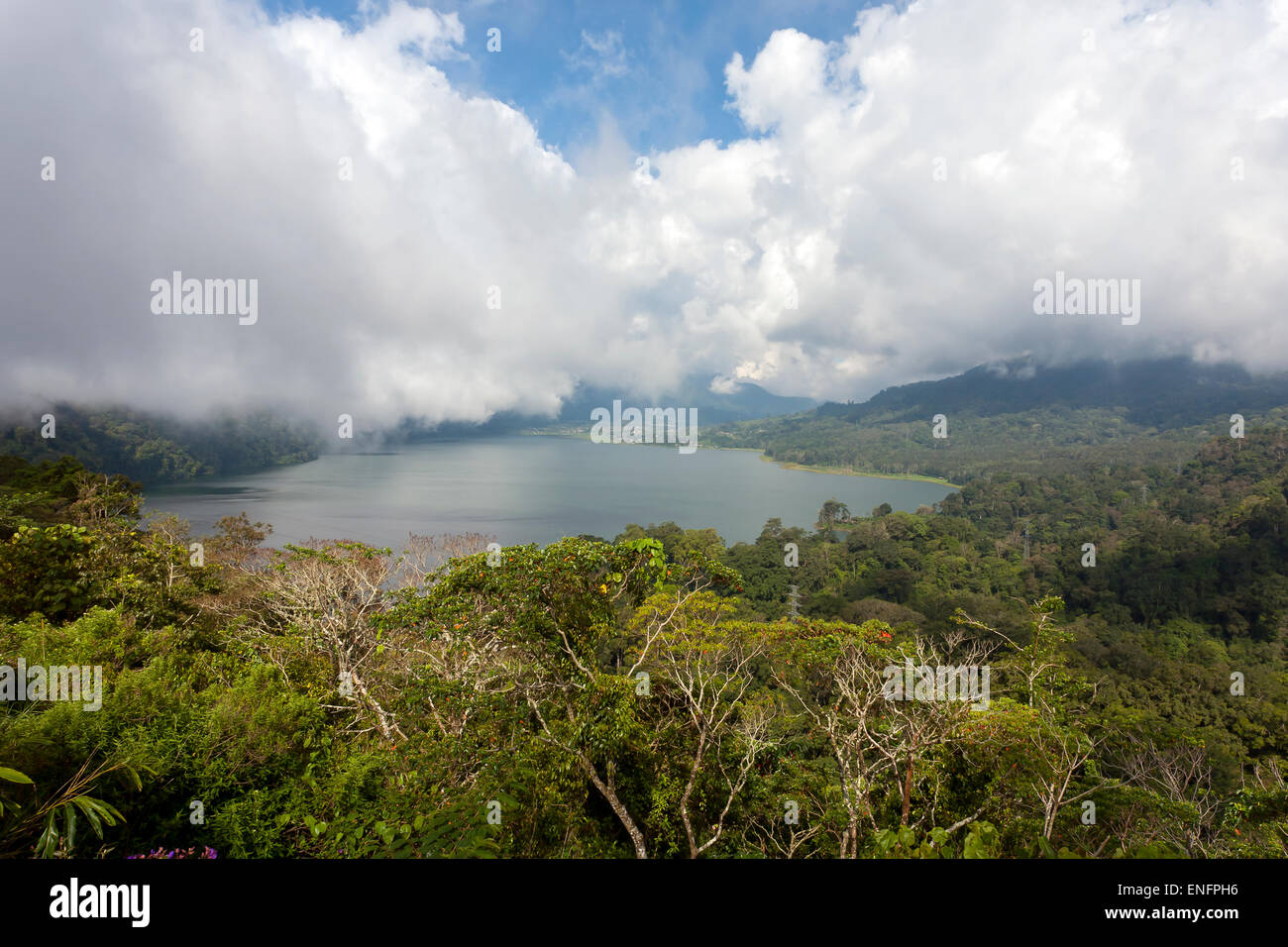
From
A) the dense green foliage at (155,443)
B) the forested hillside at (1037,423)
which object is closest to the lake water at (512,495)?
the dense green foliage at (155,443)

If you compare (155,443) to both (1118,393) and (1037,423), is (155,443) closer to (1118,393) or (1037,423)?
(1037,423)

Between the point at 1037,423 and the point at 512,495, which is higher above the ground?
the point at 1037,423

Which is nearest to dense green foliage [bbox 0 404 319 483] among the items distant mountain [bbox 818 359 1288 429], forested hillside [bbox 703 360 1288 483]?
forested hillside [bbox 703 360 1288 483]

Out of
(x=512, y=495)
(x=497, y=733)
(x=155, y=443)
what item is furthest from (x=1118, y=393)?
(x=155, y=443)

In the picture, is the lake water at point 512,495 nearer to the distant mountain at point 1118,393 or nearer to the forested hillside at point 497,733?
the forested hillside at point 497,733

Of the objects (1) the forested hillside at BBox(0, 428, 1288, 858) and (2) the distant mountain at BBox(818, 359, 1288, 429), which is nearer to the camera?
(1) the forested hillside at BBox(0, 428, 1288, 858)

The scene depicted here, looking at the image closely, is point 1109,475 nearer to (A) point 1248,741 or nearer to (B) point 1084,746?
(A) point 1248,741

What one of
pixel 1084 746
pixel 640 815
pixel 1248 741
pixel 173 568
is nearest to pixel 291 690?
pixel 640 815

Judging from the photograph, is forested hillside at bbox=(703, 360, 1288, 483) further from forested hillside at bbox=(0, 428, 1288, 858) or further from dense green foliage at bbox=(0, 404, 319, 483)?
dense green foliage at bbox=(0, 404, 319, 483)
